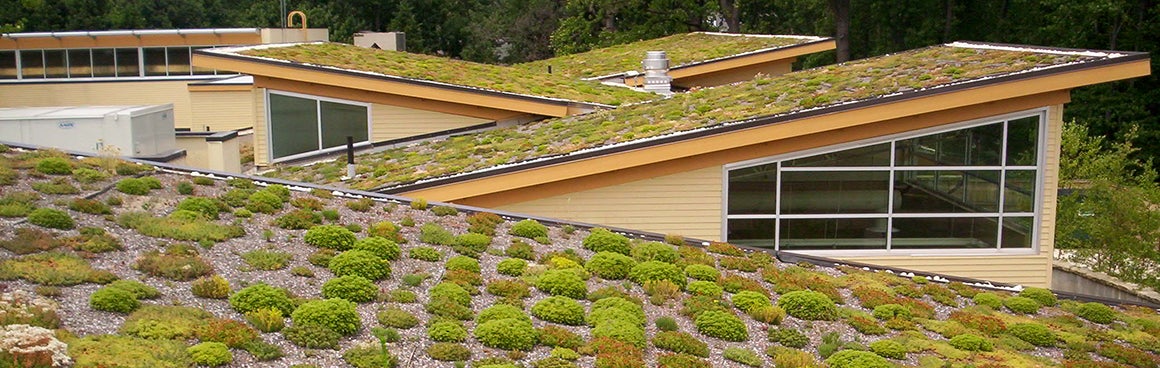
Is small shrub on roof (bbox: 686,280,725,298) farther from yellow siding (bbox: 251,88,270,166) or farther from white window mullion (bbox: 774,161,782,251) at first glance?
yellow siding (bbox: 251,88,270,166)

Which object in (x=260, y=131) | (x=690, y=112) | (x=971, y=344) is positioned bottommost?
(x=971, y=344)

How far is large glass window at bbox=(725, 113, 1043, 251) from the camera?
17078mm

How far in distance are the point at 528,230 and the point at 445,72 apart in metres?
9.70

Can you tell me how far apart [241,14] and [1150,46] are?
59.7 m

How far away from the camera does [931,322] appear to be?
12500mm

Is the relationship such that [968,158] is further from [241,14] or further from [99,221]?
[241,14]

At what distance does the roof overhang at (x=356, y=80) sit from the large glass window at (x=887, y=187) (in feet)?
20.6

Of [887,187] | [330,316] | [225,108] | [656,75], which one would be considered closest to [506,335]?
[330,316]

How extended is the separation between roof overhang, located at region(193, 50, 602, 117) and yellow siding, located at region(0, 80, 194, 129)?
27832 millimetres

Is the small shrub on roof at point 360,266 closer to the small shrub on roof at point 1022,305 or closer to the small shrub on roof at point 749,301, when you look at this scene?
the small shrub on roof at point 749,301

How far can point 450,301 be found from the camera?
11.0 metres

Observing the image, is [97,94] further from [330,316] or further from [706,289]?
[330,316]

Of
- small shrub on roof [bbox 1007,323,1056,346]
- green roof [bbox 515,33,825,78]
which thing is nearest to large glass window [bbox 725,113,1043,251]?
small shrub on roof [bbox 1007,323,1056,346]

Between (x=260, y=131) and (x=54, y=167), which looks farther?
(x=260, y=131)
